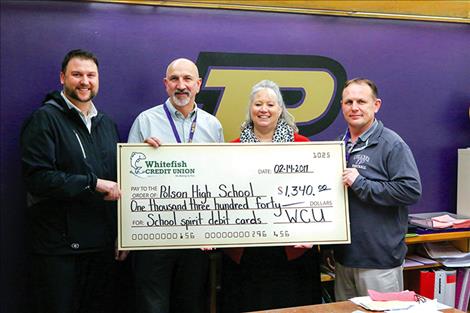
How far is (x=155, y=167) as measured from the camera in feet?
9.77

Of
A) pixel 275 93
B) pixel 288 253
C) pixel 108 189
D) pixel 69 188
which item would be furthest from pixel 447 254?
pixel 69 188

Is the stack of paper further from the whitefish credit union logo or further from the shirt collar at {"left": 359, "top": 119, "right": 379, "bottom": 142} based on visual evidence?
the whitefish credit union logo

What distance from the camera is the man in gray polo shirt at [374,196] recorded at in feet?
9.27

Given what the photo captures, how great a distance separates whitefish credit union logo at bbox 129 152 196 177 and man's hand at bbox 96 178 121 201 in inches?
5.1

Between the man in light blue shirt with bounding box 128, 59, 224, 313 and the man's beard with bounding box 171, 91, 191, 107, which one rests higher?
the man's beard with bounding box 171, 91, 191, 107

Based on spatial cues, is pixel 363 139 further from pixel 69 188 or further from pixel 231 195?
pixel 69 188

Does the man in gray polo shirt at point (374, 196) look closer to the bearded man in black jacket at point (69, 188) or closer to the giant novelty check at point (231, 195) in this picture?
the giant novelty check at point (231, 195)

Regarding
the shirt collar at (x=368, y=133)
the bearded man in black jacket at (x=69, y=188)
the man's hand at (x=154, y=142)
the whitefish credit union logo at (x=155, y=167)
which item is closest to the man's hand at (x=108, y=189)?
the bearded man in black jacket at (x=69, y=188)

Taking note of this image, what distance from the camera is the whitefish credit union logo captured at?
9.73 feet

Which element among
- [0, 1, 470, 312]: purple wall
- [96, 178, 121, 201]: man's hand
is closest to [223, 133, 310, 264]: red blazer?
[96, 178, 121, 201]: man's hand

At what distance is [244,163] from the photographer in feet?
9.98

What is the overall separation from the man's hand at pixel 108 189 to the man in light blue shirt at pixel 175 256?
0.36 meters

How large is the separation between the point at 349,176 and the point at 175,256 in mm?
1107

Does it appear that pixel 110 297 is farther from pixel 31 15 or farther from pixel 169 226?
pixel 31 15
